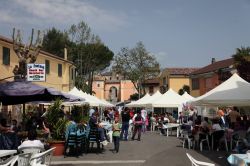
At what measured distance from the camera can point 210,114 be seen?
141ft

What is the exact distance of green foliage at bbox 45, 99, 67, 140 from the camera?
15.8m

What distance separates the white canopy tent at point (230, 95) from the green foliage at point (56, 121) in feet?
20.4

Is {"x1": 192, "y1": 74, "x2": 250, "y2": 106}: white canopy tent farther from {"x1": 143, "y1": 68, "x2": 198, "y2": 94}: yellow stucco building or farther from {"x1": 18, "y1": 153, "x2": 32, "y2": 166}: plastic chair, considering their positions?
{"x1": 143, "y1": 68, "x2": 198, "y2": 94}: yellow stucco building

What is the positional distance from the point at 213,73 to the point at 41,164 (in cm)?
4904

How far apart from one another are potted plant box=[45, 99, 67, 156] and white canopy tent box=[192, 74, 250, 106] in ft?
20.4

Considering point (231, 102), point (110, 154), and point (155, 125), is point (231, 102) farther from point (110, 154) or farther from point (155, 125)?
point (155, 125)

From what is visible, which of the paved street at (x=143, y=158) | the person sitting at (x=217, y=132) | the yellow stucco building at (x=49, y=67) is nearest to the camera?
the paved street at (x=143, y=158)

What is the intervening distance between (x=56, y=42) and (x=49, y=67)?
21.2 meters

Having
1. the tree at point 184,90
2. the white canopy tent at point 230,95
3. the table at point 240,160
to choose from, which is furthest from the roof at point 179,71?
the table at point 240,160

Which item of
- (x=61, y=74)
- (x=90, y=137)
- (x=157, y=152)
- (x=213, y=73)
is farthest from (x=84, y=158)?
(x=213, y=73)

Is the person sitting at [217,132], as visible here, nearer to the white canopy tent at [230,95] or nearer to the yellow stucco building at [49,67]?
the white canopy tent at [230,95]

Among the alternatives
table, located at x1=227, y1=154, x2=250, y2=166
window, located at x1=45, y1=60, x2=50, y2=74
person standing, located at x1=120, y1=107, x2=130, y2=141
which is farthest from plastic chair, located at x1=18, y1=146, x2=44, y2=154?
window, located at x1=45, y1=60, x2=50, y2=74

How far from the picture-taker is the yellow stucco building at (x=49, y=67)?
3338cm

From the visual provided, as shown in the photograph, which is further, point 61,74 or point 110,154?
point 61,74
